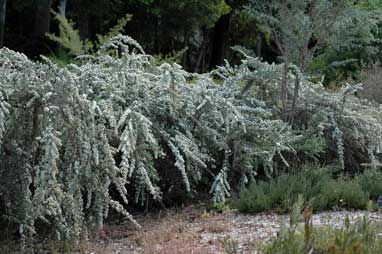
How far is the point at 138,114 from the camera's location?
5.67 metres

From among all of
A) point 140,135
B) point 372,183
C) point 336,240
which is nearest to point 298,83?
point 372,183

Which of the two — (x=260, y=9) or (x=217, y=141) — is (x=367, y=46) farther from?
(x=217, y=141)

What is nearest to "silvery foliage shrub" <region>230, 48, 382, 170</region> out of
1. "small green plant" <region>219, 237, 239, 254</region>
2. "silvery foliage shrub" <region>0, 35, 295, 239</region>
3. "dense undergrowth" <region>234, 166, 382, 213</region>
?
"silvery foliage shrub" <region>0, 35, 295, 239</region>

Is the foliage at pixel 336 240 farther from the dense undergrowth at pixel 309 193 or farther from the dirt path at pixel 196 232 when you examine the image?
the dense undergrowth at pixel 309 193

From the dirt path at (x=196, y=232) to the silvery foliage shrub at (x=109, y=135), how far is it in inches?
8.9

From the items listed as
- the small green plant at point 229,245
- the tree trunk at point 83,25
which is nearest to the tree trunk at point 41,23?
the tree trunk at point 83,25

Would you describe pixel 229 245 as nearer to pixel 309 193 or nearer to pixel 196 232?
pixel 196 232

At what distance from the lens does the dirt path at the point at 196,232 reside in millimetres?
4930

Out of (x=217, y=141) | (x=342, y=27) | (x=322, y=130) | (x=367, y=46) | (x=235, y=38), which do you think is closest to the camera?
(x=217, y=141)

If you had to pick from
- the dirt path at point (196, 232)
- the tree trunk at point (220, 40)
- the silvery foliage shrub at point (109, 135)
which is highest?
the tree trunk at point (220, 40)

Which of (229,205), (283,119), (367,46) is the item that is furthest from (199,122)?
(367,46)

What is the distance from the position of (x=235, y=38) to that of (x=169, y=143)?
61.0ft

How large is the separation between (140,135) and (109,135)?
0.89 ft

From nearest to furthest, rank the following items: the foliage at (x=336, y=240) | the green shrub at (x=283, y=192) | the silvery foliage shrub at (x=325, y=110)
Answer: the foliage at (x=336, y=240) → the green shrub at (x=283, y=192) → the silvery foliage shrub at (x=325, y=110)
